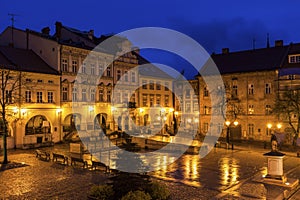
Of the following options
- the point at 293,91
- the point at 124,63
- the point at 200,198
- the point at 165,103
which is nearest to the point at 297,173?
the point at 200,198

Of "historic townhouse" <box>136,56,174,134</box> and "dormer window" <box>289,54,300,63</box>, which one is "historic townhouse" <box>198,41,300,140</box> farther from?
"historic townhouse" <box>136,56,174,134</box>

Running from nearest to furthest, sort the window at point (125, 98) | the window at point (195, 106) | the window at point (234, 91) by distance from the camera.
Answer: the window at point (234, 91) < the window at point (125, 98) < the window at point (195, 106)

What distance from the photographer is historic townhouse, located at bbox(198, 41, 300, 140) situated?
120 feet

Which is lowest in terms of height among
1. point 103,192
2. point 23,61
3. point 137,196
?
point 103,192

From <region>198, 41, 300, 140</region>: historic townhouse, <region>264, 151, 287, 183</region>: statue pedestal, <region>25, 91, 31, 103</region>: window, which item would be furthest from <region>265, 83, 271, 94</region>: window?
<region>25, 91, 31, 103</region>: window

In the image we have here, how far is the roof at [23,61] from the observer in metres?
30.3

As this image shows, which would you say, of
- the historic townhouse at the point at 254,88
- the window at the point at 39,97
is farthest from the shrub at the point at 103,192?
the historic townhouse at the point at 254,88

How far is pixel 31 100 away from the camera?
31.5 meters

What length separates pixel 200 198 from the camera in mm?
13383

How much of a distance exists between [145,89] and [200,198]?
35.3 metres

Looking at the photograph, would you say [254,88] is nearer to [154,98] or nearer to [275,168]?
[154,98]

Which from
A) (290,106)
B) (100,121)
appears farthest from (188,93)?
(290,106)

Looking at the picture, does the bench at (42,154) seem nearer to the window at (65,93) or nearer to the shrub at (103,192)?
the window at (65,93)

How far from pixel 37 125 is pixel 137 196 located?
2481 centimetres
